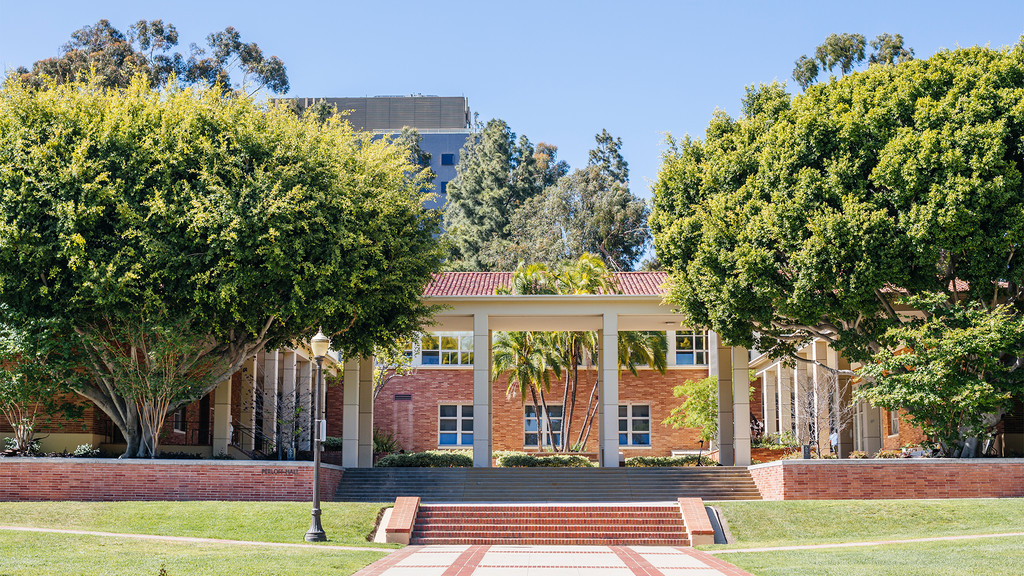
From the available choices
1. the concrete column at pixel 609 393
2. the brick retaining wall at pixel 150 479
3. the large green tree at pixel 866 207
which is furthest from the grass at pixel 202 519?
the large green tree at pixel 866 207

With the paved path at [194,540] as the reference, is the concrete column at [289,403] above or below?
above

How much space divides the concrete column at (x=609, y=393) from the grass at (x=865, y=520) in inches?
291

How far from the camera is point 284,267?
2322 centimetres

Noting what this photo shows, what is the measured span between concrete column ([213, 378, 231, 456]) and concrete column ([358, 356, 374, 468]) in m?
4.03

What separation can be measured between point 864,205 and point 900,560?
1052 centimetres

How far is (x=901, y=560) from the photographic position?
14398 millimetres

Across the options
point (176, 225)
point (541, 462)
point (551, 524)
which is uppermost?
point (176, 225)

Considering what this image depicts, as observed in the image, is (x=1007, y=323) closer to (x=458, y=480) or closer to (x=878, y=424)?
(x=878, y=424)

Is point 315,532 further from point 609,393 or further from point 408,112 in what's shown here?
point 408,112

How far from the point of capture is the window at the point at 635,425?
44.2m

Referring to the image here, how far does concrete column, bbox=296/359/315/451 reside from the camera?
35906mm

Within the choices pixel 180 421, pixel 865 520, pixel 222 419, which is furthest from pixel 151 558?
pixel 180 421

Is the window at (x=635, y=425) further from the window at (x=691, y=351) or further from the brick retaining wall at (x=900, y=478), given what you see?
the brick retaining wall at (x=900, y=478)

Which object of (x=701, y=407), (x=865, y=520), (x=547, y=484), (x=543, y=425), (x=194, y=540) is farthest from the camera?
(x=543, y=425)
